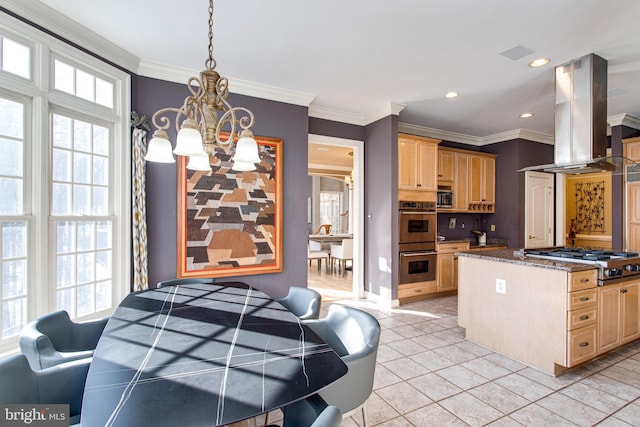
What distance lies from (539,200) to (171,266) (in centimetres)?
622

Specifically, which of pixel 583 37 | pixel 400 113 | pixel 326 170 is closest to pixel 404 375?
pixel 583 37

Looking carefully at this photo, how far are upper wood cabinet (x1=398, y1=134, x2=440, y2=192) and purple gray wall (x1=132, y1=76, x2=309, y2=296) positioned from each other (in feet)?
5.19

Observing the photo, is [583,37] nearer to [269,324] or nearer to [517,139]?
[517,139]

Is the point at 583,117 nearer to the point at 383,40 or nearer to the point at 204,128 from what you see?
the point at 383,40

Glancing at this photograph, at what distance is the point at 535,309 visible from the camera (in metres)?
2.65

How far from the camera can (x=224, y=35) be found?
264 centimetres

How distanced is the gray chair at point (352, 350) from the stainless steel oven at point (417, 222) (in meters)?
2.92

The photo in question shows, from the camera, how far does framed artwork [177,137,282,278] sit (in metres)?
3.30

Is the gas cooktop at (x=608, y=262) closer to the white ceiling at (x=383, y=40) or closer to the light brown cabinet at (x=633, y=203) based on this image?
the white ceiling at (x=383, y=40)

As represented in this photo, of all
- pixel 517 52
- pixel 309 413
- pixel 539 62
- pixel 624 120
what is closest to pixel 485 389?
pixel 309 413

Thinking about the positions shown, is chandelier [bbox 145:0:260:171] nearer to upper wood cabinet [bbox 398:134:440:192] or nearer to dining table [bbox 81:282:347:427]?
dining table [bbox 81:282:347:427]

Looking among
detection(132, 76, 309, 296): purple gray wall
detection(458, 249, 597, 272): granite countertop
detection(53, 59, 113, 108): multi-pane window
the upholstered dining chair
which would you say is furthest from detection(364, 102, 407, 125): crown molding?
detection(53, 59, 113, 108): multi-pane window

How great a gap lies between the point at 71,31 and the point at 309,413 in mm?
3299

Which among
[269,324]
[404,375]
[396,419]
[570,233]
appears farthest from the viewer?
[570,233]
